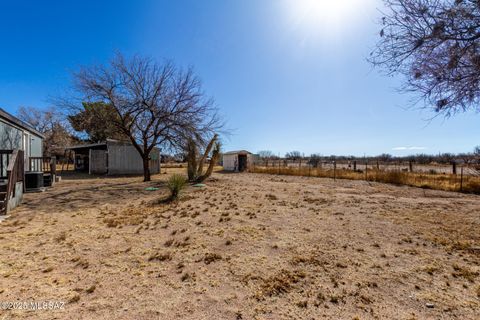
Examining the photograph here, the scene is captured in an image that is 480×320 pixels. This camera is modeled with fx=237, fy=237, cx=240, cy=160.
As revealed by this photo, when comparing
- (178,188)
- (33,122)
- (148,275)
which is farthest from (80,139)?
(148,275)

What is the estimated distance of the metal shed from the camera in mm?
18188

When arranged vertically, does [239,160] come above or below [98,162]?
above

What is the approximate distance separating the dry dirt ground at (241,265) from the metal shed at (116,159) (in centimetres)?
1319

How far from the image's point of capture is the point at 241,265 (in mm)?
3074

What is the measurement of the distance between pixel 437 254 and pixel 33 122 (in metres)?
36.4

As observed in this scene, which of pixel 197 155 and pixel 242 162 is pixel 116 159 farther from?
pixel 242 162

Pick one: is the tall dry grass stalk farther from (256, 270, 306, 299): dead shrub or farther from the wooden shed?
(256, 270, 306, 299): dead shrub

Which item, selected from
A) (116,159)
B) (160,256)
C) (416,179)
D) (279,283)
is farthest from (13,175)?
(416,179)

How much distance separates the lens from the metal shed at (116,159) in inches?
716

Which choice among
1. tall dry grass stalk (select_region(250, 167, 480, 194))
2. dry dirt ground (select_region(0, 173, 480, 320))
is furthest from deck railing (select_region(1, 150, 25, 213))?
tall dry grass stalk (select_region(250, 167, 480, 194))

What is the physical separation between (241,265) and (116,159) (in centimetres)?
1810

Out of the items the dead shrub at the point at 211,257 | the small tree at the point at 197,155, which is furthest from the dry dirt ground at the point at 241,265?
the small tree at the point at 197,155

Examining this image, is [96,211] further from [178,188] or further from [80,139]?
[80,139]

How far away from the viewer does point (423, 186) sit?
11531 millimetres
